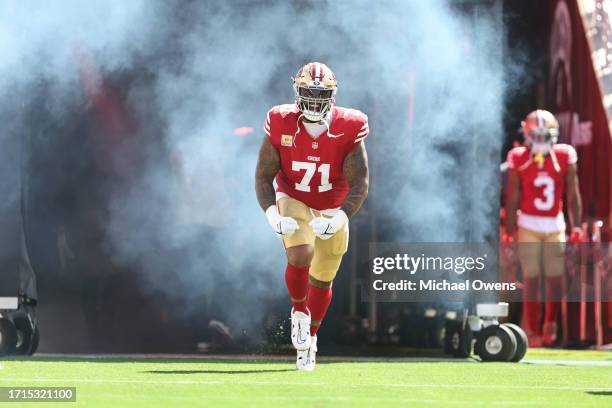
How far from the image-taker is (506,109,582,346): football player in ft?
29.1

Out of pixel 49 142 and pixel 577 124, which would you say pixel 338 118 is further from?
pixel 577 124

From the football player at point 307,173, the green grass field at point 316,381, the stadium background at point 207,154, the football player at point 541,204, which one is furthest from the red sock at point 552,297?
the football player at point 307,173

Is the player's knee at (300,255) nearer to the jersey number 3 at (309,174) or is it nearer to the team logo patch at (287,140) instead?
Result: the jersey number 3 at (309,174)

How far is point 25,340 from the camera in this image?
736 cm

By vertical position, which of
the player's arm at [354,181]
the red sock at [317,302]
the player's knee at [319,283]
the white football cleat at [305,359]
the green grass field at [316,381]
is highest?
the player's arm at [354,181]

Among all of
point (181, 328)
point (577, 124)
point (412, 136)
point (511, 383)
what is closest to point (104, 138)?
point (181, 328)

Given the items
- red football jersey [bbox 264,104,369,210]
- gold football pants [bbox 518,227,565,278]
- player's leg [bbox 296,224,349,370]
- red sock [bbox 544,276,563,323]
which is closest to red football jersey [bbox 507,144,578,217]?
gold football pants [bbox 518,227,565,278]

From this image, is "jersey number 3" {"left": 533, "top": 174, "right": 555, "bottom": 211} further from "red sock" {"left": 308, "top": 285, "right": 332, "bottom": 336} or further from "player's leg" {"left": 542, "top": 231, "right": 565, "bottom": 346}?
"red sock" {"left": 308, "top": 285, "right": 332, "bottom": 336}

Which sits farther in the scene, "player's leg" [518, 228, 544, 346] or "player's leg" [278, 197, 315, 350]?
"player's leg" [518, 228, 544, 346]

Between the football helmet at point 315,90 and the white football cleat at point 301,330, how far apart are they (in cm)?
97

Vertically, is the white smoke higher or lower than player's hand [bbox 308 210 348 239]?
higher

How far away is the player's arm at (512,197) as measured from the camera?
9.02 m

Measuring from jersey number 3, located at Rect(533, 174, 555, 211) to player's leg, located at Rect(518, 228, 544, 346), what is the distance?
217 millimetres

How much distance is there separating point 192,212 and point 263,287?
0.59 metres
